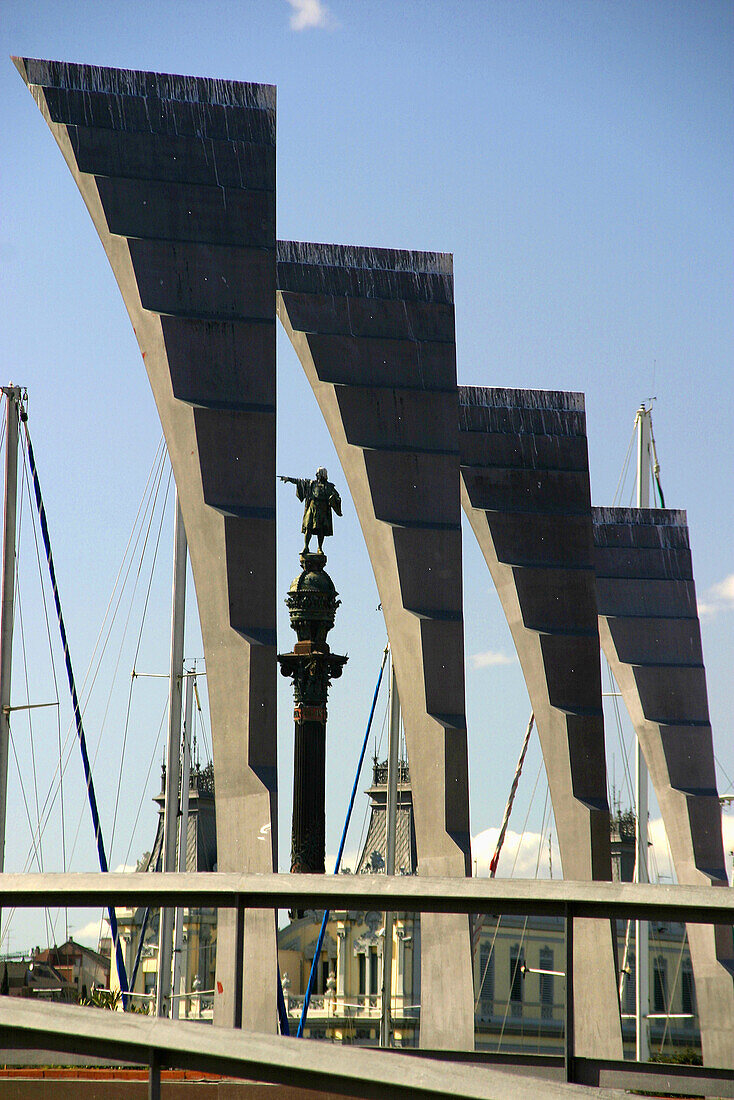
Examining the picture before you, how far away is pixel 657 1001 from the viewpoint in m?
58.4

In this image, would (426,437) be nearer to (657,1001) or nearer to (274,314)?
(274,314)

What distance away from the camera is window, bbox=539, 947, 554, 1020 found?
54569mm

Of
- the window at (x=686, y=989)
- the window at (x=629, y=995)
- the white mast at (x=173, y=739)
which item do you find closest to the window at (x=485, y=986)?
the window at (x=629, y=995)

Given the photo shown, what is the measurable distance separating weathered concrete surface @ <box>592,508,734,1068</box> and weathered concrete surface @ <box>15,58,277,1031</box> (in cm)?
1367

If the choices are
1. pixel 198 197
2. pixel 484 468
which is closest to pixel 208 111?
pixel 198 197

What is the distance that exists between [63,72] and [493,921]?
38.2 metres

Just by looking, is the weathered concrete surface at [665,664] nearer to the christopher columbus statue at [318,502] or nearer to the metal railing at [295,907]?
the christopher columbus statue at [318,502]

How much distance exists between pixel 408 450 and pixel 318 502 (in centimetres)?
1456

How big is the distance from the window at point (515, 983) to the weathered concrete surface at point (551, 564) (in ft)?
104

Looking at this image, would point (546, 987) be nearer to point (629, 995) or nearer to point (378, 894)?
point (629, 995)

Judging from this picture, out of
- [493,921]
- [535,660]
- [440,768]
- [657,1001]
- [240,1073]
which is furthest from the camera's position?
[657,1001]

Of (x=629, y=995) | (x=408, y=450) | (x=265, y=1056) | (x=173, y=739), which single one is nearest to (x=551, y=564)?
(x=408, y=450)

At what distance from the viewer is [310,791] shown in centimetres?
4066

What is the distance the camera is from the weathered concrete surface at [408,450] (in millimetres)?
21250
